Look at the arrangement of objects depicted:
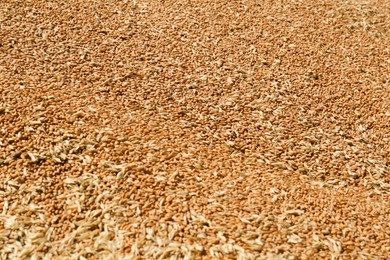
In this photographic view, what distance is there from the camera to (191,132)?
14.6 ft

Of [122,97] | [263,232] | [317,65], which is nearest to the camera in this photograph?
[263,232]

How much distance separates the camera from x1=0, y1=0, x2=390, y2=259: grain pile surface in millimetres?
3588

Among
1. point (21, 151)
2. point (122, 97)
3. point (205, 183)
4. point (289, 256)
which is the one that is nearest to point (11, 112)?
point (21, 151)

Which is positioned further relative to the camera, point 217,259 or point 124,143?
point 124,143

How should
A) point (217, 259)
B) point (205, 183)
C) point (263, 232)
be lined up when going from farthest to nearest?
point (205, 183) < point (263, 232) < point (217, 259)

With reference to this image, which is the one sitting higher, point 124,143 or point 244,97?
point 244,97

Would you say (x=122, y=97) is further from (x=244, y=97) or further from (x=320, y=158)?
(x=320, y=158)

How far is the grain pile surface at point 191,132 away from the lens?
3588 mm

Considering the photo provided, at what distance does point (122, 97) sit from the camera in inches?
186

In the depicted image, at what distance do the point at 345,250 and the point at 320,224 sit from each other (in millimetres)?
284

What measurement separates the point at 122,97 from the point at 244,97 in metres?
1.35

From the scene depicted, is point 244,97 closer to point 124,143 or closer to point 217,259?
point 124,143

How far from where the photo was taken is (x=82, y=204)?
3723 millimetres

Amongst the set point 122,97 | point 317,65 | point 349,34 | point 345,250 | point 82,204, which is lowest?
point 82,204
